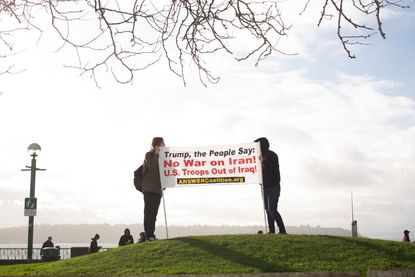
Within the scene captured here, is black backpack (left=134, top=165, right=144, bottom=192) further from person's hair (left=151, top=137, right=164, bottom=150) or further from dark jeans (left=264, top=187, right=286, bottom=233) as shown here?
dark jeans (left=264, top=187, right=286, bottom=233)

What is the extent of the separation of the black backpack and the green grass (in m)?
1.62

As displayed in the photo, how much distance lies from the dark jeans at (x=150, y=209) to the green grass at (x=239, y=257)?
473mm

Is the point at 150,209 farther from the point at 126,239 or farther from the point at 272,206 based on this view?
the point at 126,239

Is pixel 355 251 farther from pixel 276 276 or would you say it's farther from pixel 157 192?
pixel 157 192

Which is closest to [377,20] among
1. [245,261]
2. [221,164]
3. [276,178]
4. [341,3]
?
[341,3]

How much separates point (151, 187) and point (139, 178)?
1.58 feet

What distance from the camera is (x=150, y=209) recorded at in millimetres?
15203

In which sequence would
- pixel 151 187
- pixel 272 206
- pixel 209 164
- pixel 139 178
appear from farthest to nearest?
pixel 209 164
pixel 139 178
pixel 151 187
pixel 272 206

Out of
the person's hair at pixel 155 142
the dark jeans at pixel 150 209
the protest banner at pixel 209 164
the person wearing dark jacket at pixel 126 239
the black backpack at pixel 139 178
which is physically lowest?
the person wearing dark jacket at pixel 126 239

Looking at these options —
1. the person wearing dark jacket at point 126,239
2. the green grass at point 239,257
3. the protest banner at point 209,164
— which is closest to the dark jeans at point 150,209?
the green grass at point 239,257

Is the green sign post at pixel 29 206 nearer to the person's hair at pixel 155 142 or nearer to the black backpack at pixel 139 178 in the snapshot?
the black backpack at pixel 139 178

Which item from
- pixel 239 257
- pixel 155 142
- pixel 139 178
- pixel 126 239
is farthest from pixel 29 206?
pixel 239 257

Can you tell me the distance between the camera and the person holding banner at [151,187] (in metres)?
15.2

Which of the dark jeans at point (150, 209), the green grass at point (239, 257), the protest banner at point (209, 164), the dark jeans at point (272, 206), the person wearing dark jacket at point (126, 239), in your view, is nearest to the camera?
the green grass at point (239, 257)
